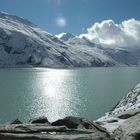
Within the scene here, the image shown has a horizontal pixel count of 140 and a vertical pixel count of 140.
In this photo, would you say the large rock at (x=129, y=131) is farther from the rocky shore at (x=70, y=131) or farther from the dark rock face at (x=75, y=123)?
the dark rock face at (x=75, y=123)

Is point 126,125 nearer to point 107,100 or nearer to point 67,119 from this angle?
point 67,119

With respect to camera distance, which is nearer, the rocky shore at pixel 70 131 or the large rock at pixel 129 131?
the rocky shore at pixel 70 131

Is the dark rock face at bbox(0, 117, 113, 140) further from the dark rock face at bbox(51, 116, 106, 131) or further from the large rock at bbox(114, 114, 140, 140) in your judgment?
the large rock at bbox(114, 114, 140, 140)

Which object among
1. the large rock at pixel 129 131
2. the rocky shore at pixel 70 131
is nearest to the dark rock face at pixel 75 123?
the rocky shore at pixel 70 131

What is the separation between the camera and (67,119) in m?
19.7

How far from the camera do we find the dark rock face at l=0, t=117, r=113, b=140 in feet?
53.9

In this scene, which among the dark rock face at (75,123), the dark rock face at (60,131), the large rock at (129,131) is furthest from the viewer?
the dark rock face at (75,123)

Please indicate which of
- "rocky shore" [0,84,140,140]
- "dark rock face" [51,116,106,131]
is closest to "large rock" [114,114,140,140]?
"rocky shore" [0,84,140,140]

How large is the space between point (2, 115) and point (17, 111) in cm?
668

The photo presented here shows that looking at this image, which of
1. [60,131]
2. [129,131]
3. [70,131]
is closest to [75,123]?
[70,131]

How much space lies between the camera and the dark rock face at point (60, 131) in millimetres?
16422

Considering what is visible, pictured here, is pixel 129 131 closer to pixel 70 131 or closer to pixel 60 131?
pixel 70 131

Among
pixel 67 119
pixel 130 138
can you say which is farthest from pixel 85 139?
pixel 67 119

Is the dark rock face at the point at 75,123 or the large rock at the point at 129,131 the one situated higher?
the dark rock face at the point at 75,123
